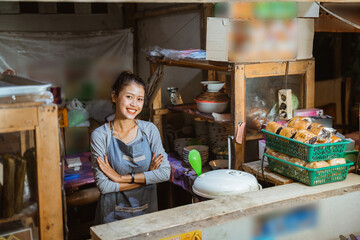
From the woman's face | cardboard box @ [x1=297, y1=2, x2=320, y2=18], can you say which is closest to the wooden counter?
the woman's face

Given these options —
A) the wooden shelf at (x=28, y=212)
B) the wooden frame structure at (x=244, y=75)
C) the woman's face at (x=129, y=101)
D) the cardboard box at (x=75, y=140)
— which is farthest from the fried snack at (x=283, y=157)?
the cardboard box at (x=75, y=140)

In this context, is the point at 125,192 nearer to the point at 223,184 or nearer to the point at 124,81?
the point at 124,81

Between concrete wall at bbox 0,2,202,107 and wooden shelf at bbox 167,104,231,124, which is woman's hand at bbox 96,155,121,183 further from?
concrete wall at bbox 0,2,202,107

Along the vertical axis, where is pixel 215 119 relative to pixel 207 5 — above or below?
below

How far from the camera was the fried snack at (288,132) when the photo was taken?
301 centimetres

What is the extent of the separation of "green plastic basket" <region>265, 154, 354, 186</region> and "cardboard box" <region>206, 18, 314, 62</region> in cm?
99

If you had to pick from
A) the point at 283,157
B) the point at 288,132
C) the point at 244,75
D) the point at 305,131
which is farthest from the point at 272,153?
the point at 244,75

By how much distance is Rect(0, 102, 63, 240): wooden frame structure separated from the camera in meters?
1.93

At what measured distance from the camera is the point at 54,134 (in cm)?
201

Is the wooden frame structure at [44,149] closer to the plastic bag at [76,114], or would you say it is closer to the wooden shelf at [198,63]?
the wooden shelf at [198,63]

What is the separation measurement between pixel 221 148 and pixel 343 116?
3.89 m

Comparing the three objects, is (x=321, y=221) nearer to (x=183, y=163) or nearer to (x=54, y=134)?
(x=54, y=134)

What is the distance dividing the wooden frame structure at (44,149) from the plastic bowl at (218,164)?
2.58 meters

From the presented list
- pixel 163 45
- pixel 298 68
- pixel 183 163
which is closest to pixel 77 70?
pixel 163 45
